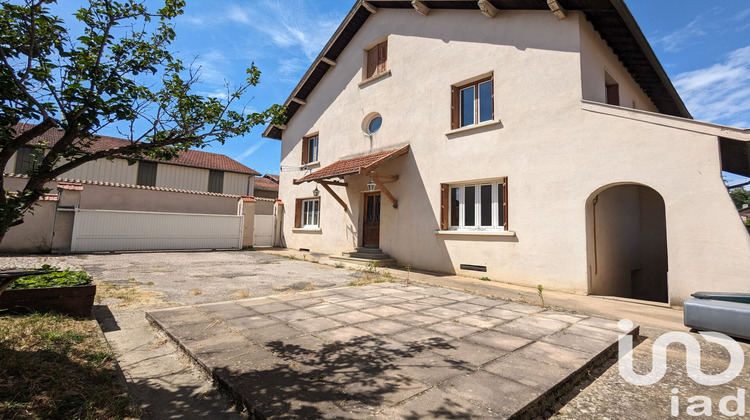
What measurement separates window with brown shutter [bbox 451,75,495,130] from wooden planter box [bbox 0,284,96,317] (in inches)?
331

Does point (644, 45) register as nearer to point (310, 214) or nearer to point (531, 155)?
point (531, 155)

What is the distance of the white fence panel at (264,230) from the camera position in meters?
16.0

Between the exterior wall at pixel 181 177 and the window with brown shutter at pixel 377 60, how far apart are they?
62.6 feet

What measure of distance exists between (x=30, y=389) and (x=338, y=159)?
36.2 feet

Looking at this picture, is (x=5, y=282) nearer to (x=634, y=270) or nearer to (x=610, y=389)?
(x=610, y=389)

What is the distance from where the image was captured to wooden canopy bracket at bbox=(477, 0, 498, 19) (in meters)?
8.31


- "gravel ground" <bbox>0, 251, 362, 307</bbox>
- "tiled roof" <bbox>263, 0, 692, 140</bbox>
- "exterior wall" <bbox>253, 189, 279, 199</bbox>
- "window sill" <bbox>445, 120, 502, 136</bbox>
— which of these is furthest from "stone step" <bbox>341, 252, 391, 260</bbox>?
"exterior wall" <bbox>253, 189, 279, 199</bbox>

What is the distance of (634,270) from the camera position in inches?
361

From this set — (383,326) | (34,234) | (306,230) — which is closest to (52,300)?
(383,326)

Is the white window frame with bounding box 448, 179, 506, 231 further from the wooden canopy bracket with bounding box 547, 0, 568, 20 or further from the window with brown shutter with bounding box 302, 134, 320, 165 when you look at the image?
the window with brown shutter with bounding box 302, 134, 320, 165

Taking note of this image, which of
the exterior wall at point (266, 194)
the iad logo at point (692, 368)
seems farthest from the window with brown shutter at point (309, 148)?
the exterior wall at point (266, 194)

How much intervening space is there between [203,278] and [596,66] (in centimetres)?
1025

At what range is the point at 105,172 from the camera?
21875mm

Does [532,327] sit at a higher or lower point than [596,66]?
lower
